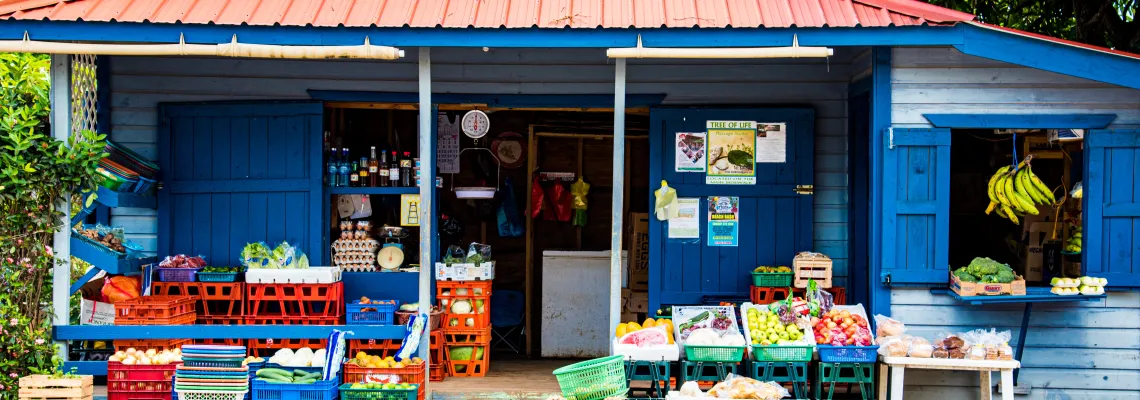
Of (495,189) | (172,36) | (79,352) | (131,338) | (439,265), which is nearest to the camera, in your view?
(172,36)

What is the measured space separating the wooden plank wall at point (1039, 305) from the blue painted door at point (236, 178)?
5.33 m

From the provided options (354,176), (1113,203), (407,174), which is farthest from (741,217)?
(354,176)

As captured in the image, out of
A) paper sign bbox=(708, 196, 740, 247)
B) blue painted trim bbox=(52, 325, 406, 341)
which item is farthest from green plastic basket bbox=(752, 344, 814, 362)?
blue painted trim bbox=(52, 325, 406, 341)

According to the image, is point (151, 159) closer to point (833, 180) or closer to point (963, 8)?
point (833, 180)

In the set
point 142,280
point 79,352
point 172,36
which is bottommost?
point 79,352

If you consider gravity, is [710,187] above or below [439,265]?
above

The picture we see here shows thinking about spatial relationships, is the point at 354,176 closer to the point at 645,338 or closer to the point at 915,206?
the point at 645,338

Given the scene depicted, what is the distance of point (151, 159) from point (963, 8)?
31.6ft

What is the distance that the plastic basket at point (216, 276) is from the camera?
9398 mm

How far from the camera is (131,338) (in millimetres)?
8391

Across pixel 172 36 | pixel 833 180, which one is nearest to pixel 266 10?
pixel 172 36

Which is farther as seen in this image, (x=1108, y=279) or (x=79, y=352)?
(x=79, y=352)

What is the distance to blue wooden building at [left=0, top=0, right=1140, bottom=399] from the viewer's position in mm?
7855

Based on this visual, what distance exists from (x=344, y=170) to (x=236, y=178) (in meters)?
1.01
